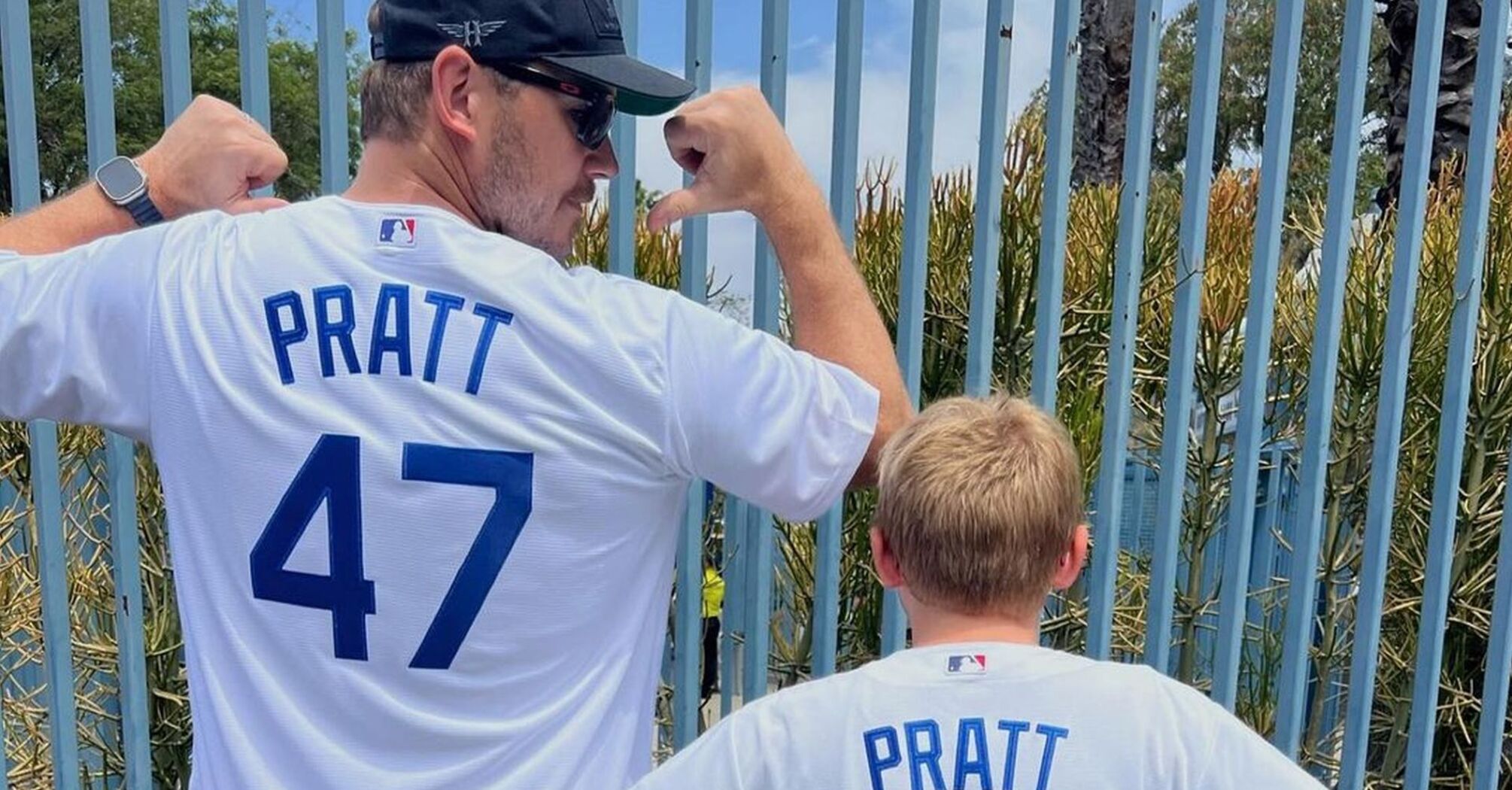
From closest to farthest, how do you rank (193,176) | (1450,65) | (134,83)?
(193,176), (1450,65), (134,83)

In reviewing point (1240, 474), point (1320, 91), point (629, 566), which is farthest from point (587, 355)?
point (1320, 91)

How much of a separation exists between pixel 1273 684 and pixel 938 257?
1.90m

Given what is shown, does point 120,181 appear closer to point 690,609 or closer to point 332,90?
point 332,90

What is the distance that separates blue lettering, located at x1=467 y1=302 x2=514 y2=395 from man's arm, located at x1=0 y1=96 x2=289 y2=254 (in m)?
0.42

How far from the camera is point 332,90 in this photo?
208 centimetres

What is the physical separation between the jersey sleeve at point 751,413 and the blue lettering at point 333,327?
0.33m

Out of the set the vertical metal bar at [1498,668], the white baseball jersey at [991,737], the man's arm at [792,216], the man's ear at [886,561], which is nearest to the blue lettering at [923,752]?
the white baseball jersey at [991,737]

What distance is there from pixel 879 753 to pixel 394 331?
0.69 meters

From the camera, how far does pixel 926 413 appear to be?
1.57 metres

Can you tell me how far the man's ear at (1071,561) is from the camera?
1.56m

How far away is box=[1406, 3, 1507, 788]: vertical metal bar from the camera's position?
2.41 m

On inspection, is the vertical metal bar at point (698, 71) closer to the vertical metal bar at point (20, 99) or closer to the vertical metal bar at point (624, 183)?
the vertical metal bar at point (624, 183)

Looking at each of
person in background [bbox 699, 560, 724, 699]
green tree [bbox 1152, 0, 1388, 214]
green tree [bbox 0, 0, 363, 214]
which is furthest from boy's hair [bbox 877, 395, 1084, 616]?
green tree [bbox 1152, 0, 1388, 214]

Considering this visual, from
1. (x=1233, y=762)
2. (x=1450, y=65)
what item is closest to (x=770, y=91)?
(x=1233, y=762)
